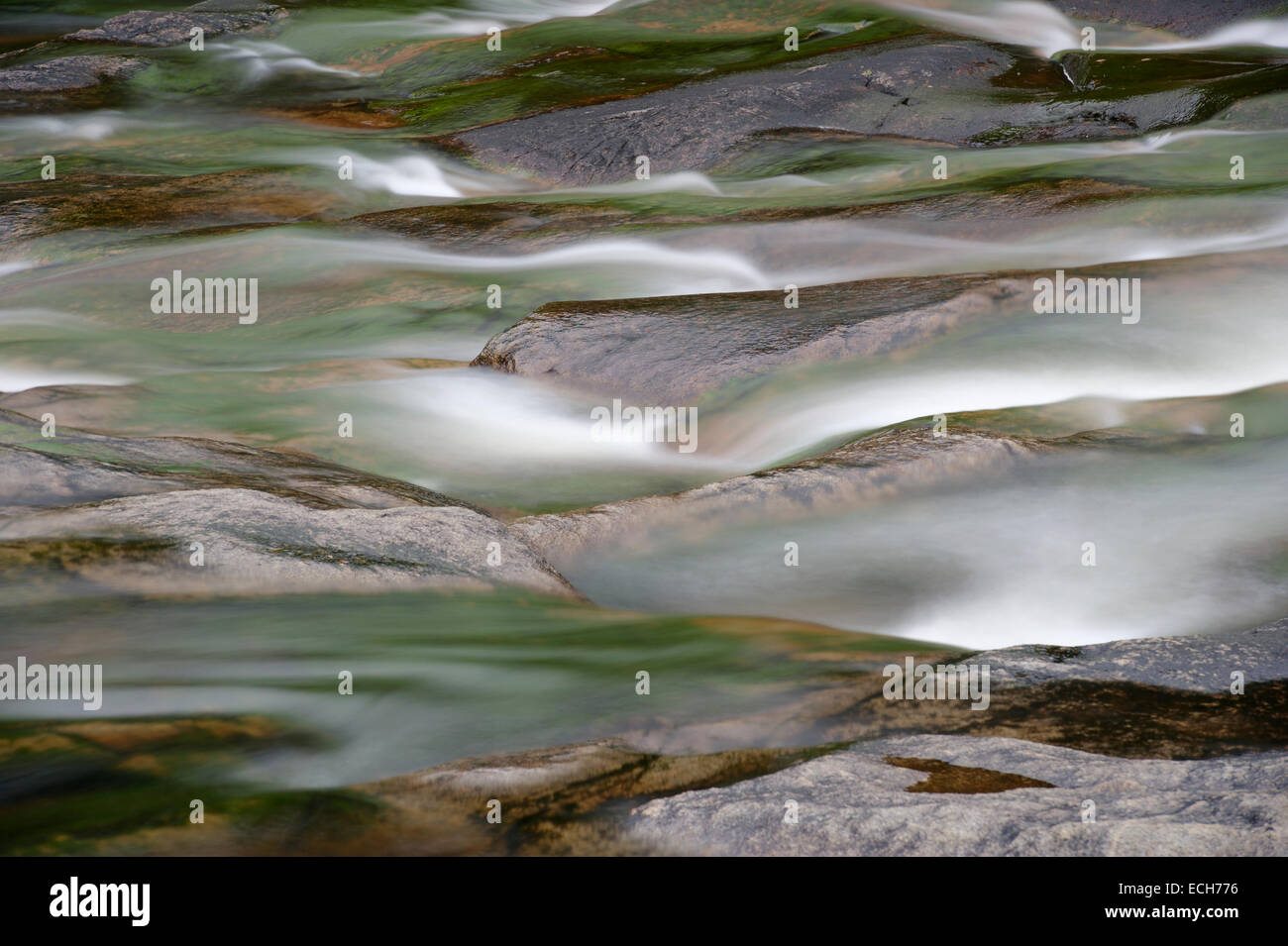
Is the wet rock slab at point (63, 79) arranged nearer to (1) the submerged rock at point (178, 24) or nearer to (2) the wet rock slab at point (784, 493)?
(1) the submerged rock at point (178, 24)

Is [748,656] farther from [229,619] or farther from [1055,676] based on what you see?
[229,619]

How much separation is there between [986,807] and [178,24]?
67.9 ft

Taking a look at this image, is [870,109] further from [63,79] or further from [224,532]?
[224,532]

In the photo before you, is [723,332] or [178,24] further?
[178,24]

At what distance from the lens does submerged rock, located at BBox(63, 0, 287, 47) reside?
1970 cm

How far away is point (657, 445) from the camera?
7438 mm

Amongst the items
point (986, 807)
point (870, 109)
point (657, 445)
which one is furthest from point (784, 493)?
point (870, 109)

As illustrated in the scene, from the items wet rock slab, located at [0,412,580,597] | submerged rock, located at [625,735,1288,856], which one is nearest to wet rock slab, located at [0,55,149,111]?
wet rock slab, located at [0,412,580,597]

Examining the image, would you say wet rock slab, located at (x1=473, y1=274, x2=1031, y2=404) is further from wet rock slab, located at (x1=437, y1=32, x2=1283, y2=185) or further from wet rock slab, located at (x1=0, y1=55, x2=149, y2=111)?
wet rock slab, located at (x1=0, y1=55, x2=149, y2=111)

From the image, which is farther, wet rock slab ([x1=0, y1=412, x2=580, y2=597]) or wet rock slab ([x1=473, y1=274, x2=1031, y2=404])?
wet rock slab ([x1=473, y1=274, x2=1031, y2=404])

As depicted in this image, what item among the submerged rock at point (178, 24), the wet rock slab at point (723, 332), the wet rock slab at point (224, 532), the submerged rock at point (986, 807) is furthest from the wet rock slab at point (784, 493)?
the submerged rock at point (178, 24)

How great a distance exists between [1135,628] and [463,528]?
2857 millimetres

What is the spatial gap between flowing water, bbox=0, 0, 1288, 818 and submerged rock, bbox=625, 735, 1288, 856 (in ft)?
2.38

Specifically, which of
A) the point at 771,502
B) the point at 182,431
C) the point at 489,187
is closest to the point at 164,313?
the point at 182,431
